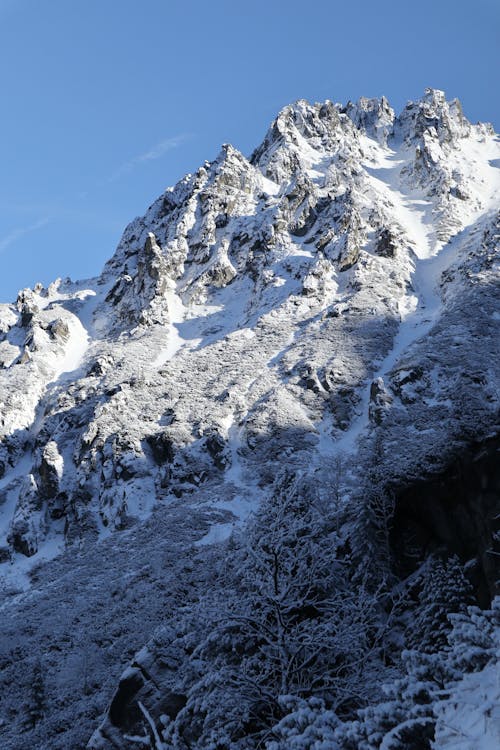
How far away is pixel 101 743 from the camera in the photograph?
1727 centimetres

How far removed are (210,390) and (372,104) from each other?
291ft

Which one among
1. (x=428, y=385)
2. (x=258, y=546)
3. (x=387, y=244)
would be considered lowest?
(x=258, y=546)

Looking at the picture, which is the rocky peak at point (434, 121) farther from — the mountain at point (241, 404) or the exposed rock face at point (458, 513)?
the exposed rock face at point (458, 513)

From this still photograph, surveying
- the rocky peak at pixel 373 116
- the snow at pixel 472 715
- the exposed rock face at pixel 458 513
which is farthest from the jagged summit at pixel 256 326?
the snow at pixel 472 715

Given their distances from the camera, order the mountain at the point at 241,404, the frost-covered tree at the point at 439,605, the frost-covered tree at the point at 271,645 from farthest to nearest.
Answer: the mountain at the point at 241,404, the frost-covered tree at the point at 439,605, the frost-covered tree at the point at 271,645

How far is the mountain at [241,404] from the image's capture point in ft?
83.5

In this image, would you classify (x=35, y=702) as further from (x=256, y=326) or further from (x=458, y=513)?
(x=256, y=326)

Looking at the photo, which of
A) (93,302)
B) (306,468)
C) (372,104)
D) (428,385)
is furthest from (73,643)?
(372,104)

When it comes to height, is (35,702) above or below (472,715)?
below

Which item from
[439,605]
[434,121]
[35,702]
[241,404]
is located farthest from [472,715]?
[434,121]

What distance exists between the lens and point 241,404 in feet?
179

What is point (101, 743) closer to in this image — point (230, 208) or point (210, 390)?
point (210, 390)

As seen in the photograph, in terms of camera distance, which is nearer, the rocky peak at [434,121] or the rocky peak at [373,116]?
the rocky peak at [434,121]

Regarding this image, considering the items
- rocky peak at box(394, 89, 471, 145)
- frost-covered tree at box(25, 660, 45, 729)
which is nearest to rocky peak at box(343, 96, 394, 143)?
rocky peak at box(394, 89, 471, 145)
